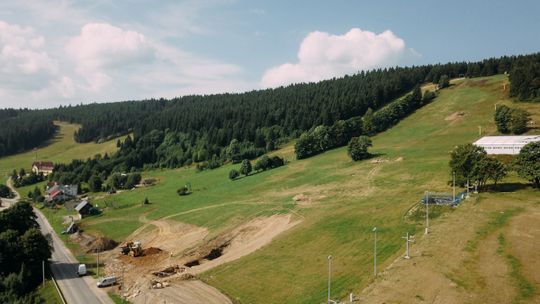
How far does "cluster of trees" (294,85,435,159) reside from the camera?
126 m

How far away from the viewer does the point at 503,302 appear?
1302 inches

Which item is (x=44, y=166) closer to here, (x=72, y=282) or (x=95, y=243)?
(x=95, y=243)

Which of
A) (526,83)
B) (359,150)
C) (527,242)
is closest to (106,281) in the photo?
(527,242)

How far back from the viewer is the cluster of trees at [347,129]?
125688 millimetres

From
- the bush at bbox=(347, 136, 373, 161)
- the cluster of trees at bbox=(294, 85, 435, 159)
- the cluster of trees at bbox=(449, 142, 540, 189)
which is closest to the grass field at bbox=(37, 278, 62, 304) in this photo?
the cluster of trees at bbox=(449, 142, 540, 189)

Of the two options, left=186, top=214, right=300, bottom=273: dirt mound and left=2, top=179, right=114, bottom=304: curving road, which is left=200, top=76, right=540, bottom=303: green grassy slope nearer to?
left=186, top=214, right=300, bottom=273: dirt mound

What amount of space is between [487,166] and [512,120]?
1702 inches

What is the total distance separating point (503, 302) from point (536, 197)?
31.0 meters

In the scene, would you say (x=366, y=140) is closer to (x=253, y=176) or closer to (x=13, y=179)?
(x=253, y=176)

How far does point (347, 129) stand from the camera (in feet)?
430

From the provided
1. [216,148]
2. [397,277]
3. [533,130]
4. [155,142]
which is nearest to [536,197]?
[397,277]

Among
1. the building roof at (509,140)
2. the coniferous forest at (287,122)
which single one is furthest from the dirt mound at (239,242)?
the coniferous forest at (287,122)

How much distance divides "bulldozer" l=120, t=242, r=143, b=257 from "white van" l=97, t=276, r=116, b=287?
1230cm

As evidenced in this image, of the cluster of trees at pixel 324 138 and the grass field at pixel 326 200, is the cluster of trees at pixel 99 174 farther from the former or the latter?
the cluster of trees at pixel 324 138
